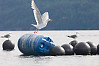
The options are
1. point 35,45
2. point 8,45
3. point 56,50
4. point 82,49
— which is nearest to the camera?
point 35,45

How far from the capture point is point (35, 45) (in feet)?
133

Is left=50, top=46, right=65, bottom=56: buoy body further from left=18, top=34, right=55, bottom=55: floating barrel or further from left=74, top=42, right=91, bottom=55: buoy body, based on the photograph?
left=74, top=42, right=91, bottom=55: buoy body

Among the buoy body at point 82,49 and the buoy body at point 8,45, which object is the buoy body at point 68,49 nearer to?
the buoy body at point 82,49

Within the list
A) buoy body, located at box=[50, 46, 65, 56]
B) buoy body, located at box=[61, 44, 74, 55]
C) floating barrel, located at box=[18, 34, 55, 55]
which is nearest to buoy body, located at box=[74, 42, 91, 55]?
buoy body, located at box=[61, 44, 74, 55]

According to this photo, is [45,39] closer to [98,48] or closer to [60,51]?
[60,51]

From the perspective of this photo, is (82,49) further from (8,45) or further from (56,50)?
(8,45)

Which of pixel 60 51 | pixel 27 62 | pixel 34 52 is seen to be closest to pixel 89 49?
pixel 60 51

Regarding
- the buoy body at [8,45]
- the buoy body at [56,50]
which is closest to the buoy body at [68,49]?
the buoy body at [56,50]

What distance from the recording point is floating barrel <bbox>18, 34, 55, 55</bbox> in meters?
40.6

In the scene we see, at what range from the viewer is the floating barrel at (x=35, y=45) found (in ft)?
133

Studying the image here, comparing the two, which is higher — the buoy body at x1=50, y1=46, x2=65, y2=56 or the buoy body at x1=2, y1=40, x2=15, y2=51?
the buoy body at x1=2, y1=40, x2=15, y2=51

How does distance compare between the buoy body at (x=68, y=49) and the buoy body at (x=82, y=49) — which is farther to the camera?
the buoy body at (x=68, y=49)

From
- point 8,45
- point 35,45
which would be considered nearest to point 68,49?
point 35,45

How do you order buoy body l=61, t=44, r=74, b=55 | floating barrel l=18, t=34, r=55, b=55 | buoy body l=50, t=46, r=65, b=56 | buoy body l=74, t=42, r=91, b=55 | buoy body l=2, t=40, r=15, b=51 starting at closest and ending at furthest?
1. floating barrel l=18, t=34, r=55, b=55
2. buoy body l=50, t=46, r=65, b=56
3. buoy body l=74, t=42, r=91, b=55
4. buoy body l=61, t=44, r=74, b=55
5. buoy body l=2, t=40, r=15, b=51
